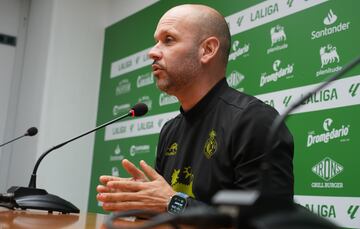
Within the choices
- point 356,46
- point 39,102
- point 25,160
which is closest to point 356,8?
point 356,46

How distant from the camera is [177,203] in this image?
1177 millimetres

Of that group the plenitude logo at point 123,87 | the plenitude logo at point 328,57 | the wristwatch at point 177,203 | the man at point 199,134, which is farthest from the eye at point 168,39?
the plenitude logo at point 123,87

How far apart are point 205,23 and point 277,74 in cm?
84

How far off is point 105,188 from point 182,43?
28.8 inches

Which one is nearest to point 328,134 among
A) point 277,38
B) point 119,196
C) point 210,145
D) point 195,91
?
point 277,38

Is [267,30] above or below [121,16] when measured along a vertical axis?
below

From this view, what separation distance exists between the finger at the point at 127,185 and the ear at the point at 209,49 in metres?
0.74

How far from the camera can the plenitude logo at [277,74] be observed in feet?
8.04

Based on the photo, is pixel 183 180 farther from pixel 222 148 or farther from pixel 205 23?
pixel 205 23

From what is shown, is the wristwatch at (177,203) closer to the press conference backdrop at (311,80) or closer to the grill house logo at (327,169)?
the press conference backdrop at (311,80)

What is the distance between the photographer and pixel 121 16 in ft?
14.3

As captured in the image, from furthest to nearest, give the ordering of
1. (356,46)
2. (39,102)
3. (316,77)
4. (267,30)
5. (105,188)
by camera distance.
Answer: (39,102), (267,30), (316,77), (356,46), (105,188)

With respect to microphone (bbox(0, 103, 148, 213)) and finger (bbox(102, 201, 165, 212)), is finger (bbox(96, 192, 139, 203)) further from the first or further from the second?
microphone (bbox(0, 103, 148, 213))

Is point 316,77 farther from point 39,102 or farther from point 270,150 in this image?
point 39,102
